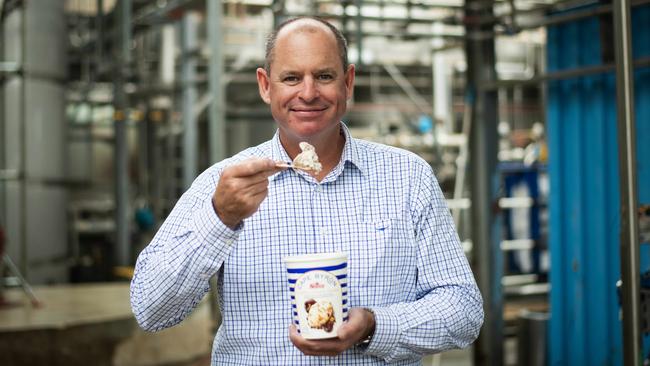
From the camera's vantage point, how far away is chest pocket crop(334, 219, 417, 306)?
2.11 m

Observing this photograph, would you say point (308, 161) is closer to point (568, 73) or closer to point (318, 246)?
point (318, 246)

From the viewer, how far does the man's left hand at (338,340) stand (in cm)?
186

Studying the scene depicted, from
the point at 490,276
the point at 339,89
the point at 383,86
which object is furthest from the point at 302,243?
the point at 383,86

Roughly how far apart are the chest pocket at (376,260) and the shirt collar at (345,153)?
0.53ft

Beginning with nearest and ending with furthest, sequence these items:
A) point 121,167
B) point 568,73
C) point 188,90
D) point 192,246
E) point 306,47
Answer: point 192,246 → point 306,47 → point 568,73 → point 188,90 → point 121,167

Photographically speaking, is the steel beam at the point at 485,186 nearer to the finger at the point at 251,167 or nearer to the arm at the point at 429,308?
the arm at the point at 429,308

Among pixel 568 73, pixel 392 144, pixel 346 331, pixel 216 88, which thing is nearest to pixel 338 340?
pixel 346 331

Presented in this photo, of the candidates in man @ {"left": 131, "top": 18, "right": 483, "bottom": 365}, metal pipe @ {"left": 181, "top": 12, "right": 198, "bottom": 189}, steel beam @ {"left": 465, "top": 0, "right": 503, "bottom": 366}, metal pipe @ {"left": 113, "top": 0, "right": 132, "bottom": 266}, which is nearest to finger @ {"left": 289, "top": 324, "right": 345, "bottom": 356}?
man @ {"left": 131, "top": 18, "right": 483, "bottom": 365}

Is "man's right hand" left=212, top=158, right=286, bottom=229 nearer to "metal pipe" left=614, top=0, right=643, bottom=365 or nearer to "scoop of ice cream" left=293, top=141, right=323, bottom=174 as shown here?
"scoop of ice cream" left=293, top=141, right=323, bottom=174

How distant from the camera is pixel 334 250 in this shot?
6.97 ft

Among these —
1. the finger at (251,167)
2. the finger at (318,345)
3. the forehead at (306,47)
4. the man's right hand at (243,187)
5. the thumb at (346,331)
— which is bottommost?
the finger at (318,345)

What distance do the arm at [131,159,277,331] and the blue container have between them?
3.38 m

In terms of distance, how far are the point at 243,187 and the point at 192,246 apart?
206mm

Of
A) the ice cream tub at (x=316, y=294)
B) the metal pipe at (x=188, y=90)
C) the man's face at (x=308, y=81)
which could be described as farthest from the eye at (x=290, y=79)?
the metal pipe at (x=188, y=90)
